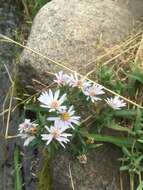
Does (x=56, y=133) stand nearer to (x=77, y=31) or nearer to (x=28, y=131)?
(x=28, y=131)

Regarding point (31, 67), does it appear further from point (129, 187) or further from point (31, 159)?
point (129, 187)

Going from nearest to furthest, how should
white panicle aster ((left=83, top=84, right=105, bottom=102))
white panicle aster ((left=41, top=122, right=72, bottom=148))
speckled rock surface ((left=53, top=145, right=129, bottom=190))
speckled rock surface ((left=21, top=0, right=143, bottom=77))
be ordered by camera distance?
white panicle aster ((left=41, top=122, right=72, bottom=148)), white panicle aster ((left=83, top=84, right=105, bottom=102)), speckled rock surface ((left=53, top=145, right=129, bottom=190)), speckled rock surface ((left=21, top=0, right=143, bottom=77))

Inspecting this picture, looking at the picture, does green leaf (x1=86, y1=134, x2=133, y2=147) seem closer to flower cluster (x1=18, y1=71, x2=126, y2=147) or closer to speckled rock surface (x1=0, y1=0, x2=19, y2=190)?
flower cluster (x1=18, y1=71, x2=126, y2=147)

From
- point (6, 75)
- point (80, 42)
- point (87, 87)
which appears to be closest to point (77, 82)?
point (87, 87)

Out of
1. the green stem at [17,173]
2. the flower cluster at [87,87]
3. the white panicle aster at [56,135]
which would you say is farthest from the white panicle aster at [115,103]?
the green stem at [17,173]

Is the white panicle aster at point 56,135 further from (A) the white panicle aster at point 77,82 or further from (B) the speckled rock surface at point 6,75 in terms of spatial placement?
(B) the speckled rock surface at point 6,75

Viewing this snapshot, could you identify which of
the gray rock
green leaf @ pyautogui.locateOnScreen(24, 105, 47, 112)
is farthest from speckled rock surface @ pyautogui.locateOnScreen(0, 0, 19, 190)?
green leaf @ pyautogui.locateOnScreen(24, 105, 47, 112)

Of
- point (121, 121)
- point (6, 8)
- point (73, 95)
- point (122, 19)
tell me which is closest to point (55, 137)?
point (73, 95)

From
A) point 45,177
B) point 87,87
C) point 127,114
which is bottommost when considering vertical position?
point 45,177
